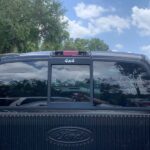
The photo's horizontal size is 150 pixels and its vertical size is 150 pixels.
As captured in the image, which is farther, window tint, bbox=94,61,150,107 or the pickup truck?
window tint, bbox=94,61,150,107

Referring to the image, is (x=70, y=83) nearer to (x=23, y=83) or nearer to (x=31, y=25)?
(x=23, y=83)

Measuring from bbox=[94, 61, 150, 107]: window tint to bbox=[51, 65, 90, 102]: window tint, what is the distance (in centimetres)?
8

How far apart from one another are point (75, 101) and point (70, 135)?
407 mm

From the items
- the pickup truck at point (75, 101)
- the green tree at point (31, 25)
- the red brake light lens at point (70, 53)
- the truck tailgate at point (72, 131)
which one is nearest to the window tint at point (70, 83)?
the pickup truck at point (75, 101)

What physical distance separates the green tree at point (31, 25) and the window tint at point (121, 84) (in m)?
33.2

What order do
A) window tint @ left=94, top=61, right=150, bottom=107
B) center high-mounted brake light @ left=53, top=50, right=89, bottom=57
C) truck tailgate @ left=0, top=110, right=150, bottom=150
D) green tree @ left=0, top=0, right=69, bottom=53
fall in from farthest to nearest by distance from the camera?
green tree @ left=0, top=0, right=69, bottom=53
center high-mounted brake light @ left=53, top=50, right=89, bottom=57
window tint @ left=94, top=61, right=150, bottom=107
truck tailgate @ left=0, top=110, right=150, bottom=150

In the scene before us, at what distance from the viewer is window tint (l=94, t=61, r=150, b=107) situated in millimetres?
3795

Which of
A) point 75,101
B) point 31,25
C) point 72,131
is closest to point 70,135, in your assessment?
point 72,131

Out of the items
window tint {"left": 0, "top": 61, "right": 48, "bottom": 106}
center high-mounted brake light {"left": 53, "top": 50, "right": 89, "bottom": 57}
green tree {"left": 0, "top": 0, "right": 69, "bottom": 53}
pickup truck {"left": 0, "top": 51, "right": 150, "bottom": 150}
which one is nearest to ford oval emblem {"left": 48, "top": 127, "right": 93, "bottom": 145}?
pickup truck {"left": 0, "top": 51, "right": 150, "bottom": 150}

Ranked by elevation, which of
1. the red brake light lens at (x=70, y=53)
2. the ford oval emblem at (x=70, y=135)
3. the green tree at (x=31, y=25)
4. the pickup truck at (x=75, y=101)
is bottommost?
the ford oval emblem at (x=70, y=135)

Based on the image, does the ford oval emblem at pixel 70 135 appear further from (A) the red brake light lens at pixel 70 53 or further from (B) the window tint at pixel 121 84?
(A) the red brake light lens at pixel 70 53

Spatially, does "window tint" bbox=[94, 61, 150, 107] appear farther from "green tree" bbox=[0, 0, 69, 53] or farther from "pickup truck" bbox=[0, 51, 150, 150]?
"green tree" bbox=[0, 0, 69, 53]

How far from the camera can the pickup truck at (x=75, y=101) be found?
3436 millimetres

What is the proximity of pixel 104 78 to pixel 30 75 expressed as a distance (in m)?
0.59
